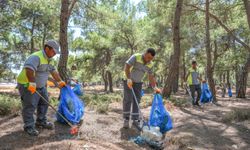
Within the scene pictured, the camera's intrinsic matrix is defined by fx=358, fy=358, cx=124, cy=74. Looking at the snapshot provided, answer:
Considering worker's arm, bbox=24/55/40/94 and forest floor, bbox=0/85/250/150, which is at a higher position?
worker's arm, bbox=24/55/40/94

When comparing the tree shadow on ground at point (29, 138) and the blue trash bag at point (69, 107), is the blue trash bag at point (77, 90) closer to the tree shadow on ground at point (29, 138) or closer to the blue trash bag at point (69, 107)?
the blue trash bag at point (69, 107)

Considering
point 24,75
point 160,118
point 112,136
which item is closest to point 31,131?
point 24,75

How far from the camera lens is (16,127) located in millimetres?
6848

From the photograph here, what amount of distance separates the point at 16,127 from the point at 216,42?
26.2 meters

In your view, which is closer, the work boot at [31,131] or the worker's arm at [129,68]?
the work boot at [31,131]

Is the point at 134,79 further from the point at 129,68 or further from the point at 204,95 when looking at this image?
the point at 204,95

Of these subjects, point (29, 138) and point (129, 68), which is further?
point (129, 68)

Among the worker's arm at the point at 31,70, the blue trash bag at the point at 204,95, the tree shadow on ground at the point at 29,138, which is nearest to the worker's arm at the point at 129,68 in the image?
the tree shadow on ground at the point at 29,138

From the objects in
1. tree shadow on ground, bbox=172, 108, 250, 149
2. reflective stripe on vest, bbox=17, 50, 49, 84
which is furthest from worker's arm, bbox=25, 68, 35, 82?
tree shadow on ground, bbox=172, 108, 250, 149

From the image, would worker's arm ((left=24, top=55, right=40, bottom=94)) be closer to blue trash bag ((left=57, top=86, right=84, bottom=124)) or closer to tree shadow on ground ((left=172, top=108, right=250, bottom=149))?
blue trash bag ((left=57, top=86, right=84, bottom=124))

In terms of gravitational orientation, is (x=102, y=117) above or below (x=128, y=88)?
below

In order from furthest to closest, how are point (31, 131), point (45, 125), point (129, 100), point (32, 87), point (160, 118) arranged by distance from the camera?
point (129, 100) < point (160, 118) < point (45, 125) < point (31, 131) < point (32, 87)

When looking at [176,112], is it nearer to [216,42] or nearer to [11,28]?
[11,28]

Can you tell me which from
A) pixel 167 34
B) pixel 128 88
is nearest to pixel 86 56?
pixel 167 34
